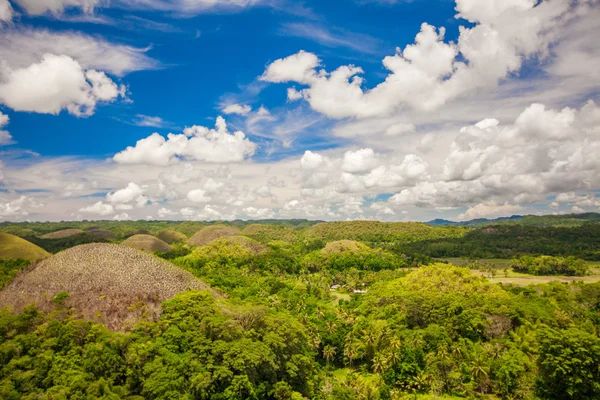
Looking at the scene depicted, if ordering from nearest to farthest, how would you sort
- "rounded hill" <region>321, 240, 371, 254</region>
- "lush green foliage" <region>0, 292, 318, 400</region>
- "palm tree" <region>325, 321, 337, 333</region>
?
"lush green foliage" <region>0, 292, 318, 400</region> < "palm tree" <region>325, 321, 337, 333</region> < "rounded hill" <region>321, 240, 371, 254</region>

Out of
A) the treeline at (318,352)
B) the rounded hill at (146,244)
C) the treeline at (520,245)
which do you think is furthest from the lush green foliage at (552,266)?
the rounded hill at (146,244)

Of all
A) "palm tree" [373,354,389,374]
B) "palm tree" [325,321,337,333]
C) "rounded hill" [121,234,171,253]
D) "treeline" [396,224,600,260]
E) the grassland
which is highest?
"rounded hill" [121,234,171,253]

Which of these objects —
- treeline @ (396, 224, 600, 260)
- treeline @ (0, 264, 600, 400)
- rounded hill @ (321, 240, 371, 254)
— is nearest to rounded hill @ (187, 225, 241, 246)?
rounded hill @ (321, 240, 371, 254)

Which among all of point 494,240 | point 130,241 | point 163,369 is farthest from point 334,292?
point 494,240

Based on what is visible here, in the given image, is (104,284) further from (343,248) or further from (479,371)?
(343,248)

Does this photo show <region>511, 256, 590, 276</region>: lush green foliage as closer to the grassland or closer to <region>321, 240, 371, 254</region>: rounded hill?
the grassland
